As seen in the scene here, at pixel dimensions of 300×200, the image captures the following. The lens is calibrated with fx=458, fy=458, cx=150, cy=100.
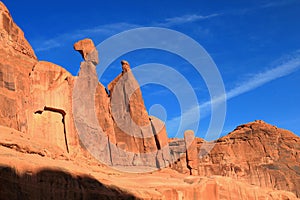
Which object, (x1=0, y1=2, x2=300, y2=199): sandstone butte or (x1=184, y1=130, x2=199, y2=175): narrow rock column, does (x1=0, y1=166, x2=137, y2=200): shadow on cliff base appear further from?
(x1=184, y1=130, x2=199, y2=175): narrow rock column

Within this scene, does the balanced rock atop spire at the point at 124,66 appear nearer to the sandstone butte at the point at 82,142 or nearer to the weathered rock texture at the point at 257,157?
the sandstone butte at the point at 82,142

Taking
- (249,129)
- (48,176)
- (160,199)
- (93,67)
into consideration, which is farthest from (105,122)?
(249,129)

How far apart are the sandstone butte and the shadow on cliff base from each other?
0.07m

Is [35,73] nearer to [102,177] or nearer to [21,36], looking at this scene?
[21,36]

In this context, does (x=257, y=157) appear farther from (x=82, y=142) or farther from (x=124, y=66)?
(x=82, y=142)

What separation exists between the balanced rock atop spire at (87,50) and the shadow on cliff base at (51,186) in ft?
107

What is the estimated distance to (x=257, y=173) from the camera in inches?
4579

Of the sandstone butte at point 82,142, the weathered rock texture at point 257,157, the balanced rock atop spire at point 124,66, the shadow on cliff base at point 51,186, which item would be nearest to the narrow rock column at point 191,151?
the sandstone butte at point 82,142

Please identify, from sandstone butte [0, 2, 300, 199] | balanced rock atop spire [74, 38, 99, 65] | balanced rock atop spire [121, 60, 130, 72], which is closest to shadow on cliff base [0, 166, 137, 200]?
sandstone butte [0, 2, 300, 199]

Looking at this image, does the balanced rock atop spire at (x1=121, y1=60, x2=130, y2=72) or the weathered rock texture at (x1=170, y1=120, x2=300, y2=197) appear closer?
the balanced rock atop spire at (x1=121, y1=60, x2=130, y2=72)

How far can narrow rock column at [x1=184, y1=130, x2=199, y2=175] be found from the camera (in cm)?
9450

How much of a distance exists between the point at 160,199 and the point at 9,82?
20.7 meters

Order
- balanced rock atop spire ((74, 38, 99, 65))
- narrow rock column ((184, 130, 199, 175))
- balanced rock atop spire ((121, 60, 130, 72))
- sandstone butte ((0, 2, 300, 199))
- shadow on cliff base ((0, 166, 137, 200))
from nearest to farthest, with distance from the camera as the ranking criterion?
shadow on cliff base ((0, 166, 137, 200))
sandstone butte ((0, 2, 300, 199))
balanced rock atop spire ((74, 38, 99, 65))
balanced rock atop spire ((121, 60, 130, 72))
narrow rock column ((184, 130, 199, 175))

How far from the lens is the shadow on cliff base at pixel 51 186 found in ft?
106
